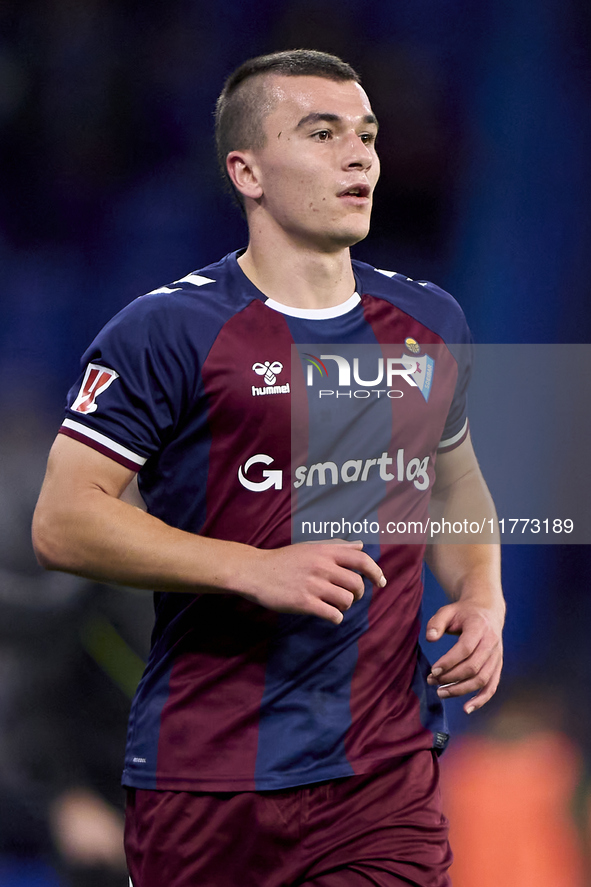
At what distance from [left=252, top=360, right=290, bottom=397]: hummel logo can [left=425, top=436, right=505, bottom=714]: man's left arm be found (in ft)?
1.47

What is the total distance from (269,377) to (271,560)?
36cm

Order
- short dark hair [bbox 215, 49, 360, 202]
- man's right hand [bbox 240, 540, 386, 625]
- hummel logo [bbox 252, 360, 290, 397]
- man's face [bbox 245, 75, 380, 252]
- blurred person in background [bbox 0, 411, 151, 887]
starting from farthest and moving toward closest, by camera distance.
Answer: blurred person in background [bbox 0, 411, 151, 887]
short dark hair [bbox 215, 49, 360, 202]
man's face [bbox 245, 75, 380, 252]
hummel logo [bbox 252, 360, 290, 397]
man's right hand [bbox 240, 540, 386, 625]

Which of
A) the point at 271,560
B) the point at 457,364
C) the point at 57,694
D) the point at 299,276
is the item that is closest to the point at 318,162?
the point at 299,276

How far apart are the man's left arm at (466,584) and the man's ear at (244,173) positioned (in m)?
0.64

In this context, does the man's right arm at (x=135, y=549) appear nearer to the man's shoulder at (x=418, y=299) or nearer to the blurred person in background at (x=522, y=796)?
the man's shoulder at (x=418, y=299)

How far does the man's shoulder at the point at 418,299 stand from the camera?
6.24 feet

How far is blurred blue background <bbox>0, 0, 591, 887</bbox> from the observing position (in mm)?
2771

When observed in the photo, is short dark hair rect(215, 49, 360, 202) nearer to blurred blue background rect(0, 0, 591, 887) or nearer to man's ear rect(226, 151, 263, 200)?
man's ear rect(226, 151, 263, 200)

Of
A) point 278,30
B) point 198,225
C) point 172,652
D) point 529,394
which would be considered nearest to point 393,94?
point 278,30

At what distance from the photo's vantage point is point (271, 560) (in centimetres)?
147

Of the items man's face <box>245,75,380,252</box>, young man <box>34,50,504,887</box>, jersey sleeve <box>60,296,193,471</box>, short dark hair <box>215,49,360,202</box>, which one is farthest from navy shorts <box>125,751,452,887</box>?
short dark hair <box>215,49,360,202</box>

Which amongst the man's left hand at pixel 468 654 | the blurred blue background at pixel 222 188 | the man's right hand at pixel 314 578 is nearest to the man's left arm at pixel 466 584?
the man's left hand at pixel 468 654

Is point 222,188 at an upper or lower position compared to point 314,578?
upper

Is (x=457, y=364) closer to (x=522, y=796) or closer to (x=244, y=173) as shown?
(x=244, y=173)
